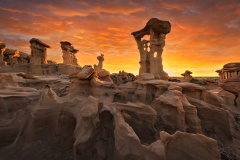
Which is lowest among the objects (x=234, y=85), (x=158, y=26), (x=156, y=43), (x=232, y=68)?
(x=234, y=85)

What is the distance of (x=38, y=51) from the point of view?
2203cm

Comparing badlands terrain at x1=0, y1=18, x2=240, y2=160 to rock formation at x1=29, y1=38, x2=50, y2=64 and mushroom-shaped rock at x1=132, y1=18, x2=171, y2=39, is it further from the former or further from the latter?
rock formation at x1=29, y1=38, x2=50, y2=64

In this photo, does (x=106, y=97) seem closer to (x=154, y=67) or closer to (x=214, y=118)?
(x=214, y=118)

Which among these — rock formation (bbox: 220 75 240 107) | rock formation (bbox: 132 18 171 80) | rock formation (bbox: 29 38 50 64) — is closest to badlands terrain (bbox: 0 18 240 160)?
rock formation (bbox: 220 75 240 107)

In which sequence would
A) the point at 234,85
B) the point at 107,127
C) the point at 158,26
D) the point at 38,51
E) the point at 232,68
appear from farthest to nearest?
the point at 38,51 → the point at 232,68 → the point at 158,26 → the point at 234,85 → the point at 107,127

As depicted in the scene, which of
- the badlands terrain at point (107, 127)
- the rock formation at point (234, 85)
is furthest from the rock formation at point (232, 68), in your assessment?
the badlands terrain at point (107, 127)

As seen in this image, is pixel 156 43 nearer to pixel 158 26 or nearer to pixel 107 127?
pixel 158 26

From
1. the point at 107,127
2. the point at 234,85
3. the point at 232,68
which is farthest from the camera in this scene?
the point at 232,68

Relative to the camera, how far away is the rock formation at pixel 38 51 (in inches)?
832

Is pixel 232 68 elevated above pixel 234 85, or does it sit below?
above

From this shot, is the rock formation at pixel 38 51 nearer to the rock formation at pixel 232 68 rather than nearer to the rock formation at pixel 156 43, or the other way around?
the rock formation at pixel 156 43

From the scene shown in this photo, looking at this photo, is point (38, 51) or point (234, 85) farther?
point (38, 51)

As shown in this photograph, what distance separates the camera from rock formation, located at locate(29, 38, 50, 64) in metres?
21.1

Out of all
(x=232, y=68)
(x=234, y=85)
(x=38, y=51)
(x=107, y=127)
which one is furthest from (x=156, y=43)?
(x=38, y=51)
